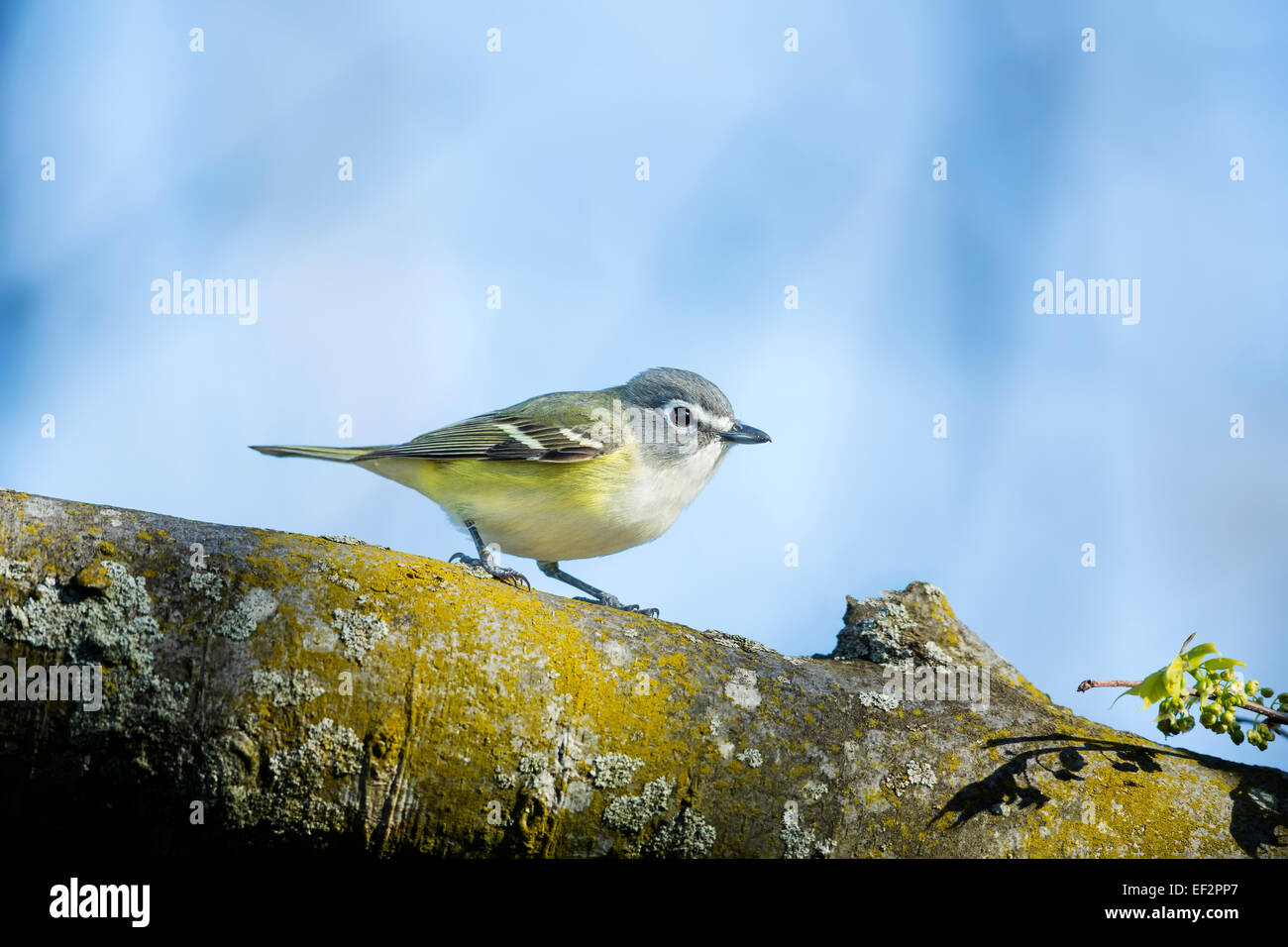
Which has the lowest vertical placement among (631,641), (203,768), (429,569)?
(203,768)

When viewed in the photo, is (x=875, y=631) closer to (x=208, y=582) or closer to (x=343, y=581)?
(x=343, y=581)

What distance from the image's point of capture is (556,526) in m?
5.45

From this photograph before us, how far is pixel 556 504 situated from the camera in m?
5.45

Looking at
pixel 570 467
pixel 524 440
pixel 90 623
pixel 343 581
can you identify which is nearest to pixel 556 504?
pixel 570 467

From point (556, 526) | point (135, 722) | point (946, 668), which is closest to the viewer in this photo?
point (135, 722)

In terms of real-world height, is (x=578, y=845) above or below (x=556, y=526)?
below

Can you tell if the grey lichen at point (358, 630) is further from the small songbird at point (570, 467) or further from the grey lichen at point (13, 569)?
the small songbird at point (570, 467)

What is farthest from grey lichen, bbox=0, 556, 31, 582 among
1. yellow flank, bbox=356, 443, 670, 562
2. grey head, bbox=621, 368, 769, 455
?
grey head, bbox=621, 368, 769, 455

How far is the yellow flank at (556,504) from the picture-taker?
5.46 m

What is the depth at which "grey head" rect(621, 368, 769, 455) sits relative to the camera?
6039 mm

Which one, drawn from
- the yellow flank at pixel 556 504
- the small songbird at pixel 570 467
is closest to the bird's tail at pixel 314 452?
the small songbird at pixel 570 467

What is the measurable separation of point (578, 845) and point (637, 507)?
309 centimetres
